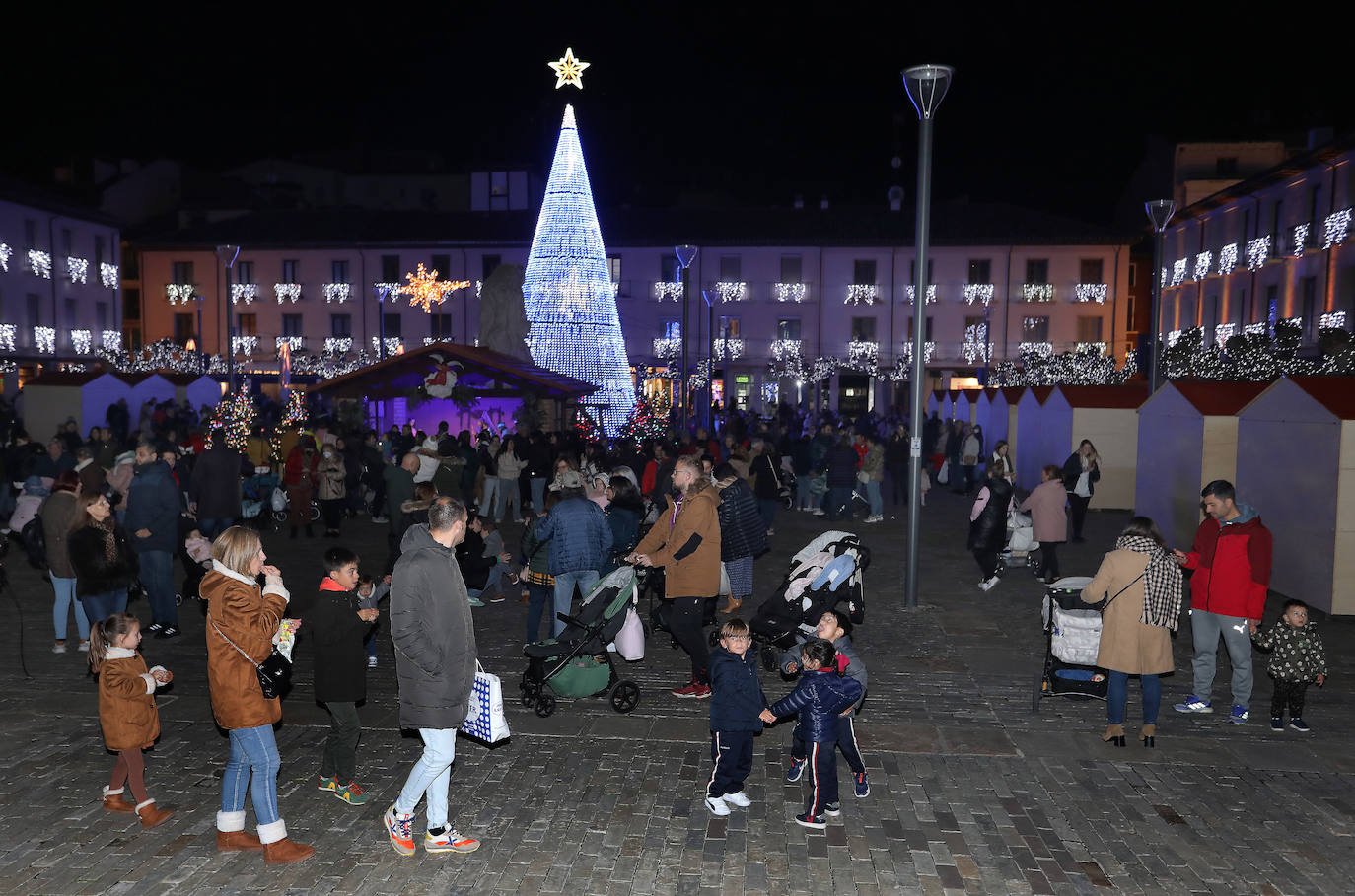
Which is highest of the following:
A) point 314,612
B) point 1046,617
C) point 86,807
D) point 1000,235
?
point 1000,235

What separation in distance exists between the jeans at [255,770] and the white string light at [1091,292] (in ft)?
166

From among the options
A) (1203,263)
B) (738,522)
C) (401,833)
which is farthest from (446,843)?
(1203,263)

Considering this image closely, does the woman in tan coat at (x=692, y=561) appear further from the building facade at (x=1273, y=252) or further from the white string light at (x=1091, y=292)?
the white string light at (x=1091, y=292)

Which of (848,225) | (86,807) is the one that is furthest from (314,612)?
(848,225)

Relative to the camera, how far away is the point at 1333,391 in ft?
37.2

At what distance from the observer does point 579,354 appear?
95.6 feet

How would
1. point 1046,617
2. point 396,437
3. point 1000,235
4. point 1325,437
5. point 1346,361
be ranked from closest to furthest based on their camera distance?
point 1046,617
point 1325,437
point 1346,361
point 396,437
point 1000,235

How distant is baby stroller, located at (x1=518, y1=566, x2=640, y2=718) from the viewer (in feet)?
24.6

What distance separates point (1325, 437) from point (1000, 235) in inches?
1623

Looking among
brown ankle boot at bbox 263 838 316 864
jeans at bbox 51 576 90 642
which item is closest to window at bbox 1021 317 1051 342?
jeans at bbox 51 576 90 642

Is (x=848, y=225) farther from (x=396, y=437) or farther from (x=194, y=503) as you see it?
(x=194, y=503)

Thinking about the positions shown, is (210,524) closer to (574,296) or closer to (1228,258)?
(574,296)

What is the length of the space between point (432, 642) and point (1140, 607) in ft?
15.0

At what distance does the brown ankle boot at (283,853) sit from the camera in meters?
5.09
